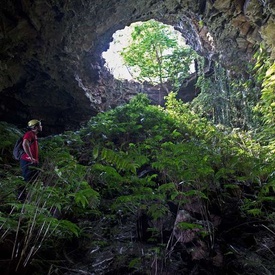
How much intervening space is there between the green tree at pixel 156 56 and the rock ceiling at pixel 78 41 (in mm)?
2155

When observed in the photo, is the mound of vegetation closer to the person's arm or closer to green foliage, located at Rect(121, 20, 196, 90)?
Result: the person's arm

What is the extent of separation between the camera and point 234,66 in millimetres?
10367

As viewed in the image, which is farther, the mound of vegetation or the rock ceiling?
the rock ceiling

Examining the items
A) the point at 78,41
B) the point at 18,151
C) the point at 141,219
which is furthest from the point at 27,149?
the point at 78,41

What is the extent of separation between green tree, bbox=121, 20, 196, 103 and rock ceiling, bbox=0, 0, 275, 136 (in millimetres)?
2155

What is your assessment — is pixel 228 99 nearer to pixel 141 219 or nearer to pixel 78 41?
pixel 78 41

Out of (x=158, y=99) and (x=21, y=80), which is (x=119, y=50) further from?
(x=21, y=80)

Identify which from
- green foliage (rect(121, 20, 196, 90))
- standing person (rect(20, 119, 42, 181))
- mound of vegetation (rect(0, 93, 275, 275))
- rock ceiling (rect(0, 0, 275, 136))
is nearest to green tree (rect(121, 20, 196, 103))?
green foliage (rect(121, 20, 196, 90))

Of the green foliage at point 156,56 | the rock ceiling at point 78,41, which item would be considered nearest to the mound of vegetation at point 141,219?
the rock ceiling at point 78,41

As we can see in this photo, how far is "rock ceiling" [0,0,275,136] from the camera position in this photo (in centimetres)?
777

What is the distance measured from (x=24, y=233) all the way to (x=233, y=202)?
3565mm

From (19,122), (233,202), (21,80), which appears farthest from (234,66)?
(19,122)

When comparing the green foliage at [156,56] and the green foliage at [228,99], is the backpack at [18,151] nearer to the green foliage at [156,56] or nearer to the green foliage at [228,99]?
the green foliage at [228,99]

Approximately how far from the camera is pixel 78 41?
9.73 metres
